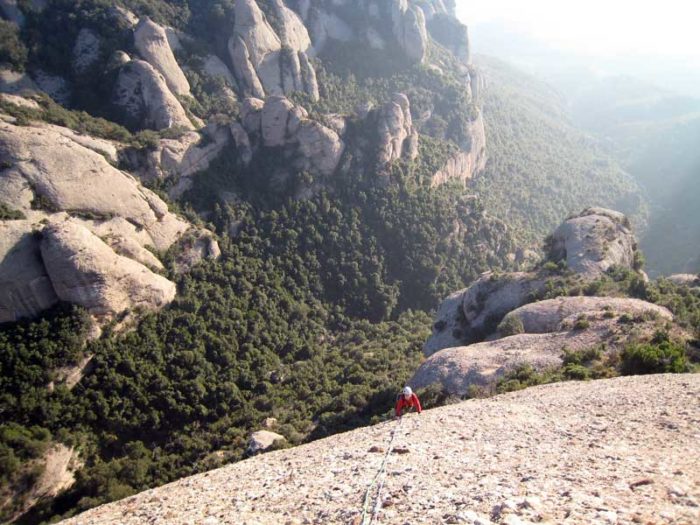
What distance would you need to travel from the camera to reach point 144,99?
75062 mm

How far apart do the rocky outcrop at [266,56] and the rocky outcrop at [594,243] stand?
2786 inches

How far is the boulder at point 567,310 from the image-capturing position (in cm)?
3719

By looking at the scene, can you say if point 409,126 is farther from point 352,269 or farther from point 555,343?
point 555,343

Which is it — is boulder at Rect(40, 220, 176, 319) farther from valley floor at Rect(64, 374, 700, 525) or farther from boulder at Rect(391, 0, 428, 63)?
boulder at Rect(391, 0, 428, 63)

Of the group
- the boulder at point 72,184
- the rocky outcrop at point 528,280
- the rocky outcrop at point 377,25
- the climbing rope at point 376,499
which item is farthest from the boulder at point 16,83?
the climbing rope at point 376,499

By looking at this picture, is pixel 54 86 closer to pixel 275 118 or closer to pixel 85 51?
pixel 85 51

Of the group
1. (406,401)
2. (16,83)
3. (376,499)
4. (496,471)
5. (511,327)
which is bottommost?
(511,327)

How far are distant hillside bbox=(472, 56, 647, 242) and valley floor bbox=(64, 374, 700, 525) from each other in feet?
307

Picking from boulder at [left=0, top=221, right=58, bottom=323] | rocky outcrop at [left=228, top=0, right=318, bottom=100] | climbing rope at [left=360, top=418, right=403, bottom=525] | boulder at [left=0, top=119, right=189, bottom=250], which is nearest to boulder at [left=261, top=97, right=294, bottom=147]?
rocky outcrop at [left=228, top=0, right=318, bottom=100]

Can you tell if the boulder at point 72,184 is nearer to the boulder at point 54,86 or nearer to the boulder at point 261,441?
the boulder at point 54,86

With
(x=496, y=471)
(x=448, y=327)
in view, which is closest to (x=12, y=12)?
(x=448, y=327)

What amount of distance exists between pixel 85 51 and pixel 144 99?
62.5ft

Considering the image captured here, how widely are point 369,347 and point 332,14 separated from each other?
358ft

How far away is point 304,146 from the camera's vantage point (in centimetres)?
8125
